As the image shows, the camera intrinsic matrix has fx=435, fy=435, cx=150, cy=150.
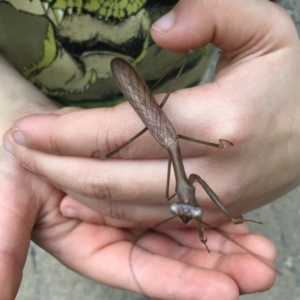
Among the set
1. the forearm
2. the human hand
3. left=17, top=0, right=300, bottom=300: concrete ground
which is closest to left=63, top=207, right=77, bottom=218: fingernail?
the human hand

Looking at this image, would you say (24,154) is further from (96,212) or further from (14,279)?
(14,279)

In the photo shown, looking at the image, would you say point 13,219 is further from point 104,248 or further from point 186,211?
point 186,211

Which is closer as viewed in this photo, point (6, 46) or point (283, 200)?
point (6, 46)

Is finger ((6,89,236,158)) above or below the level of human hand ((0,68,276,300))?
above

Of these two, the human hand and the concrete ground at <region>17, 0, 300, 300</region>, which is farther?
the concrete ground at <region>17, 0, 300, 300</region>

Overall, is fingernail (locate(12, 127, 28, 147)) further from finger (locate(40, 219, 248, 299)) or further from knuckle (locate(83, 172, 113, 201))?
finger (locate(40, 219, 248, 299))

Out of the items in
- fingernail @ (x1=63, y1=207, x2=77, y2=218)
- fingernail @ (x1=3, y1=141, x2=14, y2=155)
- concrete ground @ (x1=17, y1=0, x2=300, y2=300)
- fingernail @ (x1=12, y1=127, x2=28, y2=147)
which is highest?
fingernail @ (x1=12, y1=127, x2=28, y2=147)

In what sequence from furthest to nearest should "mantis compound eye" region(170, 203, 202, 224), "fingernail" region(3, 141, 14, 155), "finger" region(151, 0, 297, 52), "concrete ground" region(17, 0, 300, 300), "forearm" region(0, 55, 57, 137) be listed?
"concrete ground" region(17, 0, 300, 300), "forearm" region(0, 55, 57, 137), "fingernail" region(3, 141, 14, 155), "finger" region(151, 0, 297, 52), "mantis compound eye" region(170, 203, 202, 224)

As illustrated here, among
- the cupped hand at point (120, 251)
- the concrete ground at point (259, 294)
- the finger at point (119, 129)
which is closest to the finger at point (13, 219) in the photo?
the cupped hand at point (120, 251)

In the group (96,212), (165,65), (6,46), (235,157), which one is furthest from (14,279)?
(165,65)
